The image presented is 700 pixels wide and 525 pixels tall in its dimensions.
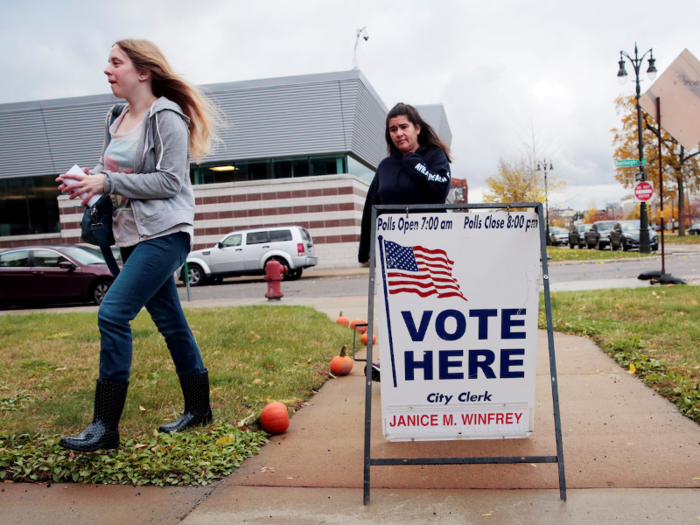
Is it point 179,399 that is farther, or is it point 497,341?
point 179,399

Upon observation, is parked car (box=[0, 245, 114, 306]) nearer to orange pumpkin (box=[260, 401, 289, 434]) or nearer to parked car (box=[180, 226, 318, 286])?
parked car (box=[180, 226, 318, 286])

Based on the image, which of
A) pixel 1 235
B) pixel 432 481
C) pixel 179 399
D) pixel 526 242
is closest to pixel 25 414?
pixel 179 399

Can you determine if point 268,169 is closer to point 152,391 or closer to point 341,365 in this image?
point 341,365

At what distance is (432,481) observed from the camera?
2.78 meters

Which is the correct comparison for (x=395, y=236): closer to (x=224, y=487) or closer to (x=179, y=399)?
(x=224, y=487)

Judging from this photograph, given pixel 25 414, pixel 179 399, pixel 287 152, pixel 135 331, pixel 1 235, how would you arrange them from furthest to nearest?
pixel 1 235, pixel 287 152, pixel 135 331, pixel 179 399, pixel 25 414

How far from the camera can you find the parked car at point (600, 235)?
32.2 meters

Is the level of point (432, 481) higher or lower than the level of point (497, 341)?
lower

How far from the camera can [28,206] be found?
29359mm

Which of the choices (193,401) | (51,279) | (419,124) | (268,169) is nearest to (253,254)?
(51,279)

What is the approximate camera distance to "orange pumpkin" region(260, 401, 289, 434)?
11.3ft

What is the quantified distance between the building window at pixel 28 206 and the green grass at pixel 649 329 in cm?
2749

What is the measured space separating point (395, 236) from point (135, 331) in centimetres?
510

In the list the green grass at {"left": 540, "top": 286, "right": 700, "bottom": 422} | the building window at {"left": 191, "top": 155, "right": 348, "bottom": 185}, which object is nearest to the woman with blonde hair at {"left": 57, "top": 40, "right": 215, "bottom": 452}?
the green grass at {"left": 540, "top": 286, "right": 700, "bottom": 422}
